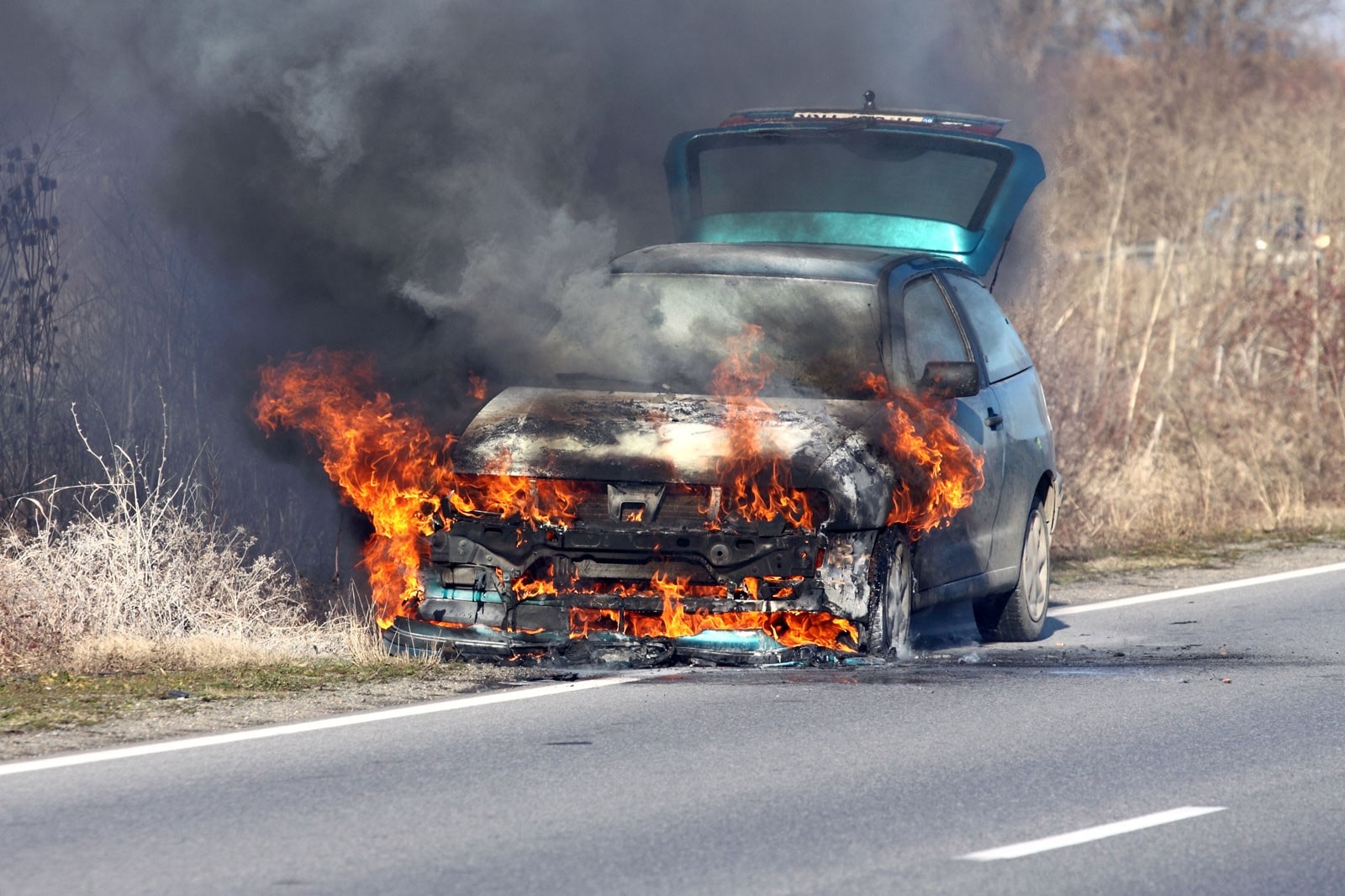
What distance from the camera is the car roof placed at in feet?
30.4

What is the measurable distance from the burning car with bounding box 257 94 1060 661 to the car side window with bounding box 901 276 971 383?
15 mm

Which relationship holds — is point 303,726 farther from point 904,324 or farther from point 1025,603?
point 1025,603

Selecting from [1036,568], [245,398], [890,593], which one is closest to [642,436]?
[890,593]

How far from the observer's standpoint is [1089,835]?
575 centimetres

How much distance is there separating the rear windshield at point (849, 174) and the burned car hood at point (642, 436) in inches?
90.9

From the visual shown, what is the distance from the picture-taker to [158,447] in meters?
11.6

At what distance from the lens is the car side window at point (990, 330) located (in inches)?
389

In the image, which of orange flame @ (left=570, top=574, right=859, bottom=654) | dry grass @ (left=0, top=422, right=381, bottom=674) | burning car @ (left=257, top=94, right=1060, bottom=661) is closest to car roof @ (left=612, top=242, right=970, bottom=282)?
burning car @ (left=257, top=94, right=1060, bottom=661)

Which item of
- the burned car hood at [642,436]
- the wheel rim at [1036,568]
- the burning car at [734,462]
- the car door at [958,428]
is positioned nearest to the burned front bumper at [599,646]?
the burning car at [734,462]

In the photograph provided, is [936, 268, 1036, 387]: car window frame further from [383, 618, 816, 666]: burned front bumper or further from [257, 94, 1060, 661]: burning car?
[383, 618, 816, 666]: burned front bumper

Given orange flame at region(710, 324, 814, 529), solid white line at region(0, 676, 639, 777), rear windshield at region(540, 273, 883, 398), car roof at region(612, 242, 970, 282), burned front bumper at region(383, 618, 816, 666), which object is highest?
car roof at region(612, 242, 970, 282)

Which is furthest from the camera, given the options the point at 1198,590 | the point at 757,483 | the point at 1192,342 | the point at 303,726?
the point at 1192,342

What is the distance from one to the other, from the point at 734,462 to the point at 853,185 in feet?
11.2

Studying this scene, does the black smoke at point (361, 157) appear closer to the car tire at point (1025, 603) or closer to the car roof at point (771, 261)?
the car roof at point (771, 261)
